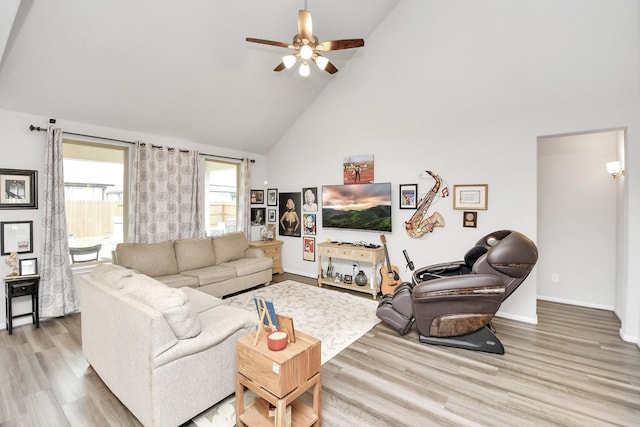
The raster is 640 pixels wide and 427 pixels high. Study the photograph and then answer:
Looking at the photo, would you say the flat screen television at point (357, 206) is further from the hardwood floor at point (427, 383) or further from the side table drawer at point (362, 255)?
the hardwood floor at point (427, 383)

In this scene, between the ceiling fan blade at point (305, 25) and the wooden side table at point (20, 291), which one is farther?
the wooden side table at point (20, 291)

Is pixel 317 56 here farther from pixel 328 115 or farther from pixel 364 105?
pixel 328 115

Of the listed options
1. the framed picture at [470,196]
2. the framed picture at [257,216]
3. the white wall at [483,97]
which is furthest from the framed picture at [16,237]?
the framed picture at [470,196]

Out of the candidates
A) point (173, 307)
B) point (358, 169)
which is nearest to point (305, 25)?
point (173, 307)

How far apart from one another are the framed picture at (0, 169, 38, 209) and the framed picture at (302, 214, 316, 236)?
4.02m

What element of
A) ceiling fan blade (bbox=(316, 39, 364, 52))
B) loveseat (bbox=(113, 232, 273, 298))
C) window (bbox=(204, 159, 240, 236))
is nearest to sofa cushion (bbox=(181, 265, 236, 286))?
loveseat (bbox=(113, 232, 273, 298))

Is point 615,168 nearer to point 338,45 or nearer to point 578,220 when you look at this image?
point 578,220

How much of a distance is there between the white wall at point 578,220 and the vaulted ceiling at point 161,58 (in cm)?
356

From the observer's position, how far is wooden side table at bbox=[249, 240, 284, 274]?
5.74 metres

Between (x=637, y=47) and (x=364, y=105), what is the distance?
3251 mm

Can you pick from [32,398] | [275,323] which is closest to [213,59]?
[275,323]

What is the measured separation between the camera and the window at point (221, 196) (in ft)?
18.6

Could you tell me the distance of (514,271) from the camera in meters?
2.72

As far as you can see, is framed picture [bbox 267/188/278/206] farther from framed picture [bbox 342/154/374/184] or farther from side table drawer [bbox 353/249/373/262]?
side table drawer [bbox 353/249/373/262]
